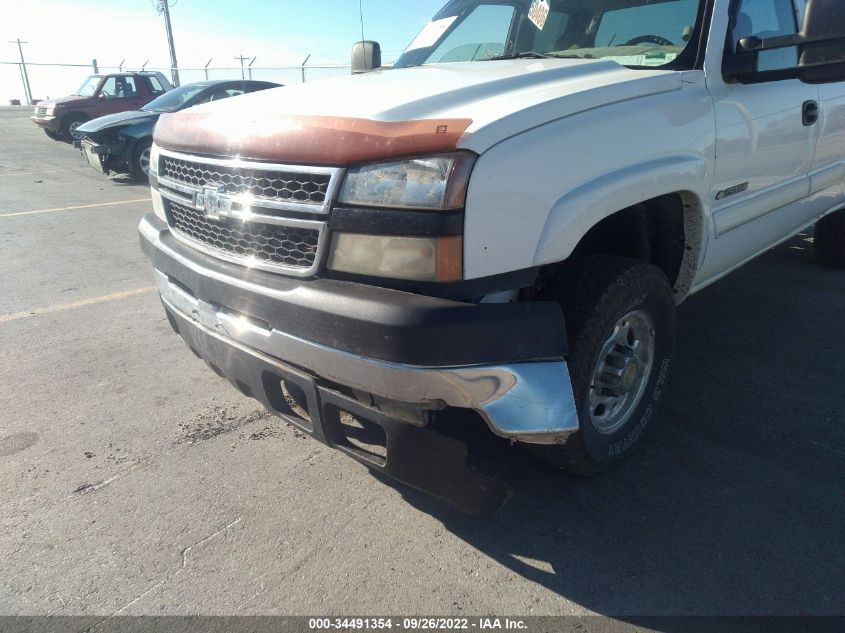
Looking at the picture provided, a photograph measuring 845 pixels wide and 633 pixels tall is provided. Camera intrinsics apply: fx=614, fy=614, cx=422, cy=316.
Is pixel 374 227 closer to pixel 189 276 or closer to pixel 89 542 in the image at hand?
pixel 189 276

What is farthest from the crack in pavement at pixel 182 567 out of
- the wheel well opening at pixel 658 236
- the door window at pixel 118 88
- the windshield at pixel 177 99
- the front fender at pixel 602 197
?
the door window at pixel 118 88

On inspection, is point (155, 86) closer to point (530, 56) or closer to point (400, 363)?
point (530, 56)

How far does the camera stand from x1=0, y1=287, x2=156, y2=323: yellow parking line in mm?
4258

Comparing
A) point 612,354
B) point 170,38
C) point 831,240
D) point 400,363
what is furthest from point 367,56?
point 170,38

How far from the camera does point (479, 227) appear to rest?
66.2 inches

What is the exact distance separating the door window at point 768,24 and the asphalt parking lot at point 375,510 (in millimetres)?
1582

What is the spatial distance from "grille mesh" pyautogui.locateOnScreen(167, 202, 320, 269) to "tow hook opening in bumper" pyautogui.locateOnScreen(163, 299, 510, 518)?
0.32 m

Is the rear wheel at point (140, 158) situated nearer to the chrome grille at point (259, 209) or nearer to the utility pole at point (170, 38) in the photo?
the chrome grille at point (259, 209)

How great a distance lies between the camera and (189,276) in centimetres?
225

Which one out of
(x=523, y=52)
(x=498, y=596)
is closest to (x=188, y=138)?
(x=523, y=52)

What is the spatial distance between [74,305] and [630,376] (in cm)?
394

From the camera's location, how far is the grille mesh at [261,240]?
1.91 m

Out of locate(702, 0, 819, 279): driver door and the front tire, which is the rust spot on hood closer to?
the front tire

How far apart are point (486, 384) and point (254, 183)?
0.98 m
